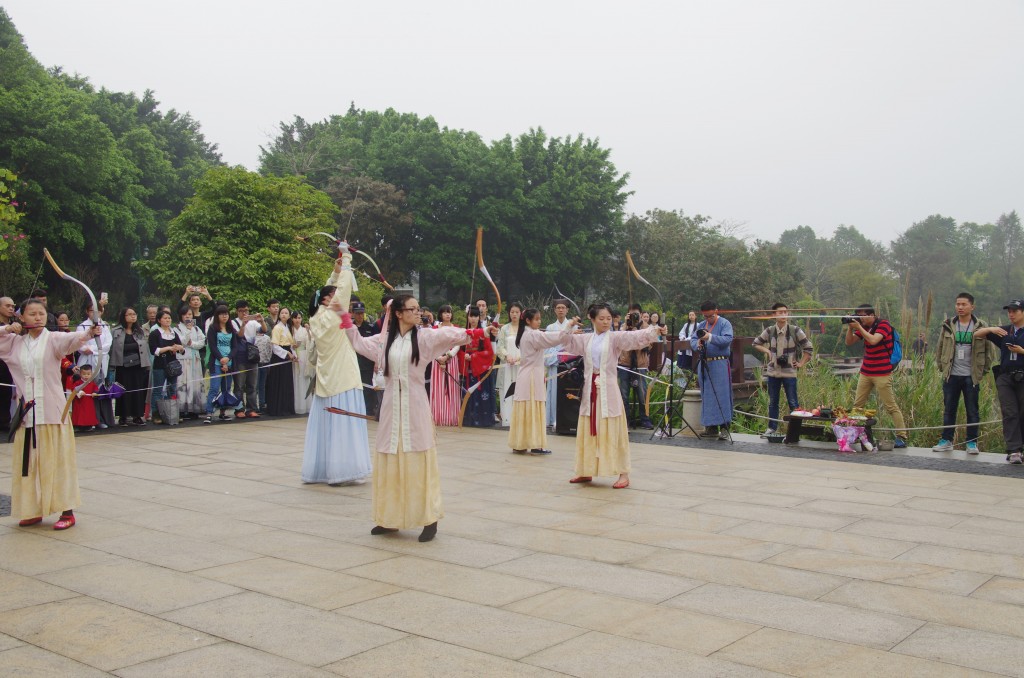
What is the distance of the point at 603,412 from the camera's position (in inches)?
316

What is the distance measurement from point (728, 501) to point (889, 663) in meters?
3.61

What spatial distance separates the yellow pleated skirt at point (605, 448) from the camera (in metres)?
7.99

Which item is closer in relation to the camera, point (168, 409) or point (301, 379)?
point (168, 409)

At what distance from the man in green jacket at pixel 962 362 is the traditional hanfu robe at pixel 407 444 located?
21.1 feet

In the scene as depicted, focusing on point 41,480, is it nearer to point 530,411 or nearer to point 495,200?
point 530,411

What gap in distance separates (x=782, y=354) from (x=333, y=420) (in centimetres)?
589

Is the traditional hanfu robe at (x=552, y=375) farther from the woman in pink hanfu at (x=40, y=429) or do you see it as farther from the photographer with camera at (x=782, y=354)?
the woman in pink hanfu at (x=40, y=429)

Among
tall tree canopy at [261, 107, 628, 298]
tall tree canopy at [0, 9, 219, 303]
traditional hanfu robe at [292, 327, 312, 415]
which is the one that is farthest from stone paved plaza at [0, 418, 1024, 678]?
tall tree canopy at [261, 107, 628, 298]

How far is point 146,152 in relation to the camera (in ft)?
136

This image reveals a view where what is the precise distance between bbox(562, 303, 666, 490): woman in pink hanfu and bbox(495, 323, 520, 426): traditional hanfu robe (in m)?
3.37

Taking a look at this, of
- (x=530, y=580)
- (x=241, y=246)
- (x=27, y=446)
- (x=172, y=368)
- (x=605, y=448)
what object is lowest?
(x=530, y=580)

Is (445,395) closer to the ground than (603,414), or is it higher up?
higher up

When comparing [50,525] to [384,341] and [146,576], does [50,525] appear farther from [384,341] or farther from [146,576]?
[384,341]

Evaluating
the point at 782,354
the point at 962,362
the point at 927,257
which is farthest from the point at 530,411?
the point at 927,257
